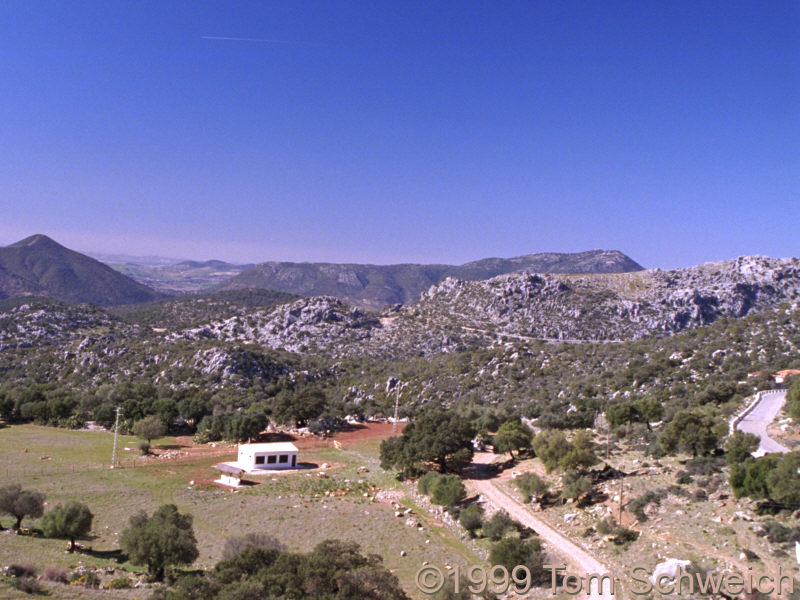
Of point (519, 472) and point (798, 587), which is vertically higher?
point (798, 587)

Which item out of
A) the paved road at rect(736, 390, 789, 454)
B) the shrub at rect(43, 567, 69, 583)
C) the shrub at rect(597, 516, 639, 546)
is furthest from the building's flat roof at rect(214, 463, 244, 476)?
the paved road at rect(736, 390, 789, 454)

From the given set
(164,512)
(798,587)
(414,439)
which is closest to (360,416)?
(414,439)

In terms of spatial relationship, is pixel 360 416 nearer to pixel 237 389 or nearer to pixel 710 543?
pixel 237 389

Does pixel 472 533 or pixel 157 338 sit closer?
pixel 472 533

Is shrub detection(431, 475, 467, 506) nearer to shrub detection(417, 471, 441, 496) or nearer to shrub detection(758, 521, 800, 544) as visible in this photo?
shrub detection(417, 471, 441, 496)

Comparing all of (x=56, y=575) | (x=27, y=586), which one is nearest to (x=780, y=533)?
(x=27, y=586)

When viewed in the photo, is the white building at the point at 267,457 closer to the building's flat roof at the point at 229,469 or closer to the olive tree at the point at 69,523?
the building's flat roof at the point at 229,469
